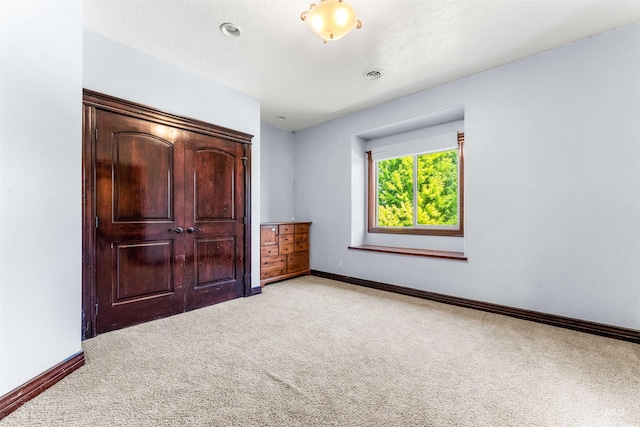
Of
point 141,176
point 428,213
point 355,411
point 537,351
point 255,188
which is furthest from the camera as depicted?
point 428,213

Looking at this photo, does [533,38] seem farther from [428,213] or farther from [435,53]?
[428,213]

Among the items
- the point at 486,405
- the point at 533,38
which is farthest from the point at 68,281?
the point at 533,38

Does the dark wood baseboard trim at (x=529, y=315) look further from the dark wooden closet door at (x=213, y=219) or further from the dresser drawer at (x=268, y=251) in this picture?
the dark wooden closet door at (x=213, y=219)

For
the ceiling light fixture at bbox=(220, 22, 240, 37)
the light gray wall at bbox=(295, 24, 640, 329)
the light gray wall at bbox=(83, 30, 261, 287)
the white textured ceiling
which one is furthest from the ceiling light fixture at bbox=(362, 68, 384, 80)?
the light gray wall at bbox=(83, 30, 261, 287)

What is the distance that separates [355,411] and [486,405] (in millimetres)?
718

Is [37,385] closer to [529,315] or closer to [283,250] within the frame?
[283,250]

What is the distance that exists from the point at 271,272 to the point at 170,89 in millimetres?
2681

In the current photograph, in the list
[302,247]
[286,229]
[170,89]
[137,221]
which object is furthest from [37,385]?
[302,247]

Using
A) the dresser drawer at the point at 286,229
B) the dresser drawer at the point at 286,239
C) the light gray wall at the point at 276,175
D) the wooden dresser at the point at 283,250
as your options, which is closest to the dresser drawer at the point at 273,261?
the wooden dresser at the point at 283,250

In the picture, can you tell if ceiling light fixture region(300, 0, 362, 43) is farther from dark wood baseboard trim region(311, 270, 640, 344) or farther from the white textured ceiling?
dark wood baseboard trim region(311, 270, 640, 344)

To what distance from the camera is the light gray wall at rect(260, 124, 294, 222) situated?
15.5 ft

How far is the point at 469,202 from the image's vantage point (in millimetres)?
3180

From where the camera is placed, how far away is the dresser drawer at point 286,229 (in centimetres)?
427

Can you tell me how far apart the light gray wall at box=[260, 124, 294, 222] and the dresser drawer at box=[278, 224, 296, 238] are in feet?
1.84
